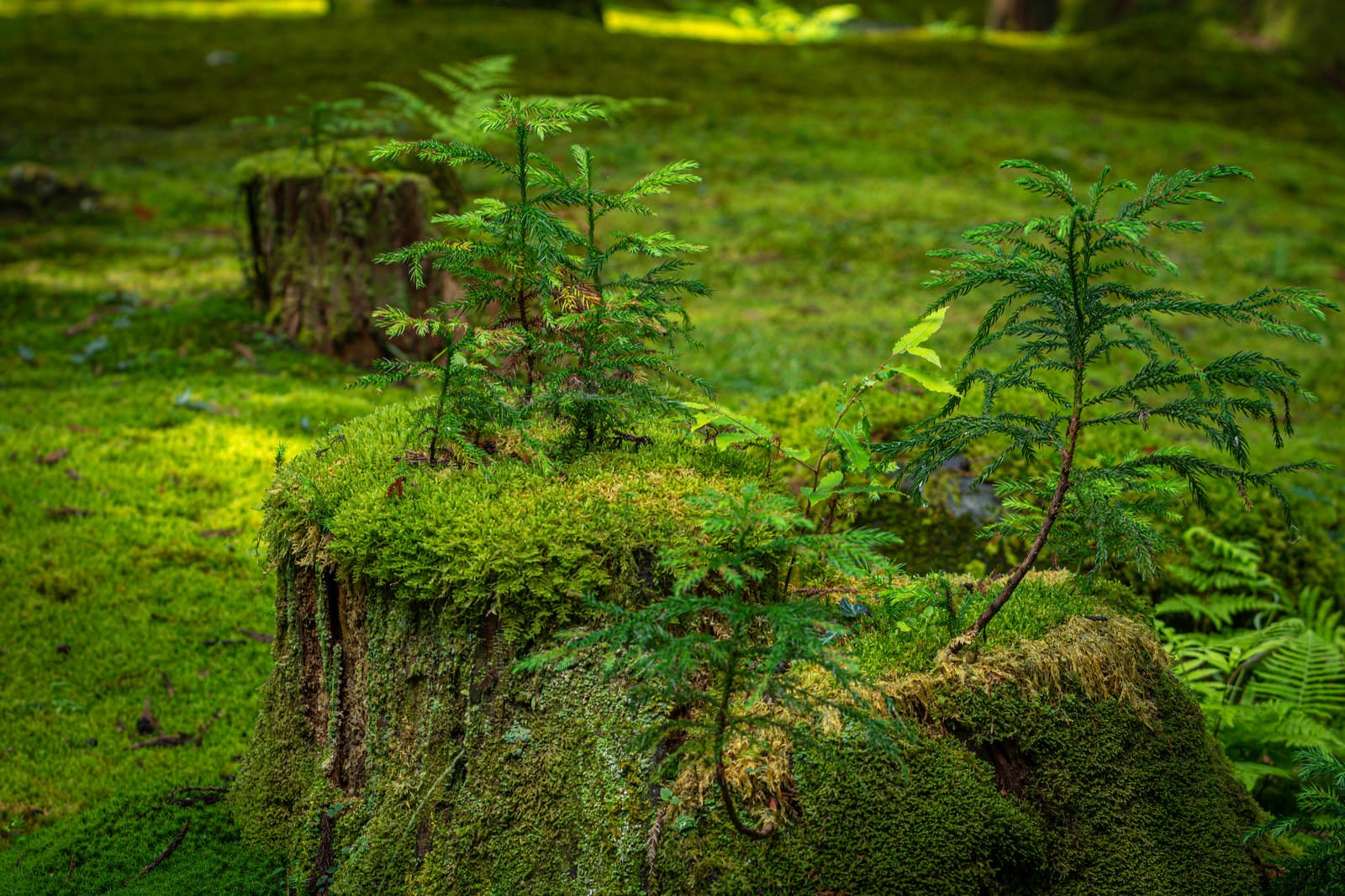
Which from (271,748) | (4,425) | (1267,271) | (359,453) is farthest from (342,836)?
(1267,271)

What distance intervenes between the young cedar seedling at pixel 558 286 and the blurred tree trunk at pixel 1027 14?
27443mm

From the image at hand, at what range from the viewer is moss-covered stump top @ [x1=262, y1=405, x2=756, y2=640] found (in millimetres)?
2943

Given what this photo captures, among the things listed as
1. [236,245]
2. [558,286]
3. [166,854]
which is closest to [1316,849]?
[558,286]

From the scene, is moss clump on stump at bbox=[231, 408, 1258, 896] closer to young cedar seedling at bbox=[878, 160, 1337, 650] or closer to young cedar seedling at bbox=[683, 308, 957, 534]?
young cedar seedling at bbox=[683, 308, 957, 534]

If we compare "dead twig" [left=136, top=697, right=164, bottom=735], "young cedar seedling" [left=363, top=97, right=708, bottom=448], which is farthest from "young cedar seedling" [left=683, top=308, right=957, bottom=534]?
"dead twig" [left=136, top=697, right=164, bottom=735]

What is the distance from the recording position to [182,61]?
18.8m

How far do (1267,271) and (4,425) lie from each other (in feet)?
43.3

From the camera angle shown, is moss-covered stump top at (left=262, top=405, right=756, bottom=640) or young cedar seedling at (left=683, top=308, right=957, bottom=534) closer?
moss-covered stump top at (left=262, top=405, right=756, bottom=640)

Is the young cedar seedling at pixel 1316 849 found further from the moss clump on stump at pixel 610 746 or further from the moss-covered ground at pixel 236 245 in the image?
the moss-covered ground at pixel 236 245

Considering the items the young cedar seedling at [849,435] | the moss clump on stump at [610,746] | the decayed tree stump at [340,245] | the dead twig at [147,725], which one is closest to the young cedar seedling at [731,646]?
the moss clump on stump at [610,746]

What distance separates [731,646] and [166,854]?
2.60 meters

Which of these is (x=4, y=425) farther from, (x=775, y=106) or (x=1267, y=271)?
(x=775, y=106)

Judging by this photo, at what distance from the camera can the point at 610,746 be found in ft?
9.48

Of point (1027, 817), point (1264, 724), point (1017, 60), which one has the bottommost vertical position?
point (1264, 724)
